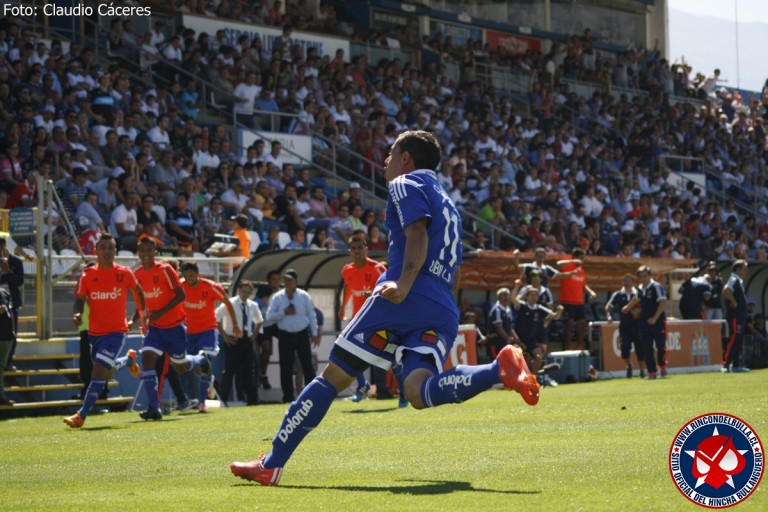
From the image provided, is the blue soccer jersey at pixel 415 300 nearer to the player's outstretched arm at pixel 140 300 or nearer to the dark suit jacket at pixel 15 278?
the player's outstretched arm at pixel 140 300

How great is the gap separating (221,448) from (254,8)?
22711mm

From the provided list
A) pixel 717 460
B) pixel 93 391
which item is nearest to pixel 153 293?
pixel 93 391

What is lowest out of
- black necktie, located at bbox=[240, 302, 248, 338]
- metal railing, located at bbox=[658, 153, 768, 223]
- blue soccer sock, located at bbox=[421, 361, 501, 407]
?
black necktie, located at bbox=[240, 302, 248, 338]

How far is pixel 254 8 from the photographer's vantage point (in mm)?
31938

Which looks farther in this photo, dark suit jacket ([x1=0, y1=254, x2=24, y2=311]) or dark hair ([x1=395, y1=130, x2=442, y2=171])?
dark suit jacket ([x1=0, y1=254, x2=24, y2=311])

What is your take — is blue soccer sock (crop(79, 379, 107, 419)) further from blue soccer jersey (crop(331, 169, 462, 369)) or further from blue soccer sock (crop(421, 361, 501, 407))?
blue soccer sock (crop(421, 361, 501, 407))

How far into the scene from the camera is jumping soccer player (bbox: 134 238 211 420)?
15.6 metres

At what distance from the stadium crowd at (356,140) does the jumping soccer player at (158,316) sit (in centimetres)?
470

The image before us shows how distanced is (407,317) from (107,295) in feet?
27.4

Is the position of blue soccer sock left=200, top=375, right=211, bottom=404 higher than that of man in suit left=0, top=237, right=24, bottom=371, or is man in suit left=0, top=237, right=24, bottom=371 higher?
man in suit left=0, top=237, right=24, bottom=371

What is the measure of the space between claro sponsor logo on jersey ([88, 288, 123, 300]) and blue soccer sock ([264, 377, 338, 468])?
792 cm

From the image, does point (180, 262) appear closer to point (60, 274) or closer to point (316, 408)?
point (60, 274)

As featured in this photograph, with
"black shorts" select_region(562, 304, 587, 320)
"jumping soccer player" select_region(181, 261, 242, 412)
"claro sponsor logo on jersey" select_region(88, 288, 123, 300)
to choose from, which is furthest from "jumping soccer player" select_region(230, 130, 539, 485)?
"black shorts" select_region(562, 304, 587, 320)

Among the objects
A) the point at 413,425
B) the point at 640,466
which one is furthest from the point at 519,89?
the point at 640,466
